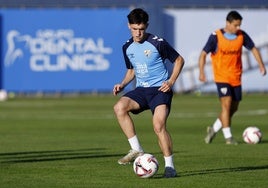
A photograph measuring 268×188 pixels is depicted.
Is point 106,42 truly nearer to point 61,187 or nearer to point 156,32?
point 156,32

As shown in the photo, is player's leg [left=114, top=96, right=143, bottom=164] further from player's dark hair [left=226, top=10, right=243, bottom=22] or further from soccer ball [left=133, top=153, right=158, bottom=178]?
player's dark hair [left=226, top=10, right=243, bottom=22]

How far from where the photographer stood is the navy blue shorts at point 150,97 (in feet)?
51.3

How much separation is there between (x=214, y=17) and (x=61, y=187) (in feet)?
118

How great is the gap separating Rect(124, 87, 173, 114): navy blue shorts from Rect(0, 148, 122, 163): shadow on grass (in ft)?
8.89

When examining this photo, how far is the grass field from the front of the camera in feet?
49.0

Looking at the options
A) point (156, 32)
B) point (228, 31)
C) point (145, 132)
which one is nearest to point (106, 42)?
point (156, 32)

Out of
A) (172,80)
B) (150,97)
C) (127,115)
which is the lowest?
(127,115)

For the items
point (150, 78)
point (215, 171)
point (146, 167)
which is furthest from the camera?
point (215, 171)

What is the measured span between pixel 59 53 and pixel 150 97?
3260 centimetres

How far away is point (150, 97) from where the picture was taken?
15.9m

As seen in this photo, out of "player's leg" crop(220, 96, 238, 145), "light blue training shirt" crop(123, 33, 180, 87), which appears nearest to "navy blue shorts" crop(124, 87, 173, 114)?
"light blue training shirt" crop(123, 33, 180, 87)

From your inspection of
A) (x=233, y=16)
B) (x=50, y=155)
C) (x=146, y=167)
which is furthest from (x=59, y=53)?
(x=146, y=167)

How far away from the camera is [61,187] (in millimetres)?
14023

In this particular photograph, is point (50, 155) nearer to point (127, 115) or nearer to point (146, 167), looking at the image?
point (127, 115)
